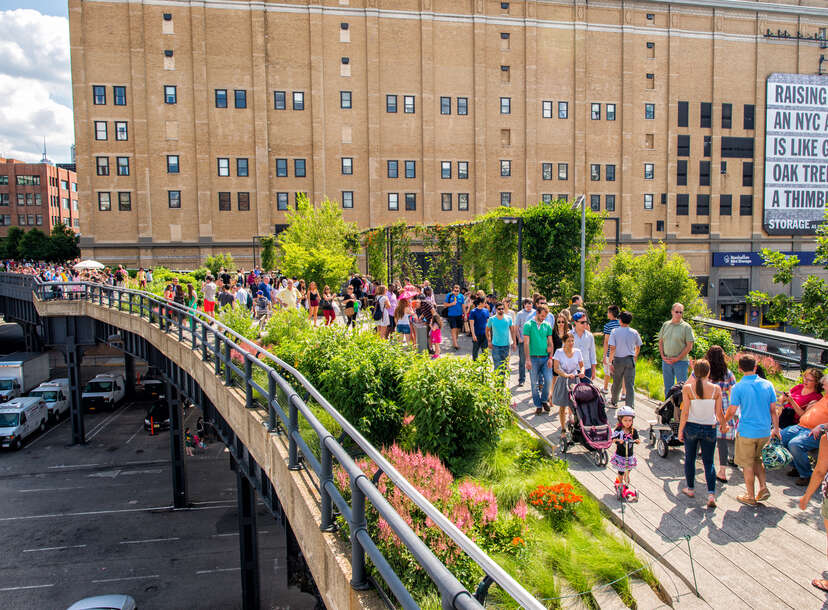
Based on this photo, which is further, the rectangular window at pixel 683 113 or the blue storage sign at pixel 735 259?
the blue storage sign at pixel 735 259

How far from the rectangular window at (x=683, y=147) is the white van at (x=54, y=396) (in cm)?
5376

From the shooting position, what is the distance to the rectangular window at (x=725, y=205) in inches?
2221

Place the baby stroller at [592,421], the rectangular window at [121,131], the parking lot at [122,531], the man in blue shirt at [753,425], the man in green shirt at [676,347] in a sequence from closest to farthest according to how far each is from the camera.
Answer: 1. the man in blue shirt at [753,425]
2. the baby stroller at [592,421]
3. the man in green shirt at [676,347]
4. the parking lot at [122,531]
5. the rectangular window at [121,131]

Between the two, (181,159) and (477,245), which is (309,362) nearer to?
(477,245)

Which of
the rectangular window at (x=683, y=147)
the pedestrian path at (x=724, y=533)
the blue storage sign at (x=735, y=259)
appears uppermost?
the rectangular window at (x=683, y=147)

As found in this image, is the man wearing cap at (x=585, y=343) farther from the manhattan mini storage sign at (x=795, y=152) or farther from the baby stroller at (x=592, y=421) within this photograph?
the manhattan mini storage sign at (x=795, y=152)

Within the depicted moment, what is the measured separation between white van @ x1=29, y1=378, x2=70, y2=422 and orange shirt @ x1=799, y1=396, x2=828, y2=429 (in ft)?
123

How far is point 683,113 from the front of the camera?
180ft

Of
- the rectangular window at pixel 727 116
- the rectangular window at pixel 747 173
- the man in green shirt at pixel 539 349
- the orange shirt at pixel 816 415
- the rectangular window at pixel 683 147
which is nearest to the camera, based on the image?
the orange shirt at pixel 816 415

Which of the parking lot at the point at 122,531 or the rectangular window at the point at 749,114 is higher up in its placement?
the rectangular window at the point at 749,114

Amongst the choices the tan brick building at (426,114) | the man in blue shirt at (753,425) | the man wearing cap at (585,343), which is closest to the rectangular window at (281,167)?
the tan brick building at (426,114)

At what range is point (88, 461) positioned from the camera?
29.1 m

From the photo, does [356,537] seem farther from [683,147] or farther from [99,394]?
[683,147]

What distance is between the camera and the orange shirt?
7516mm
